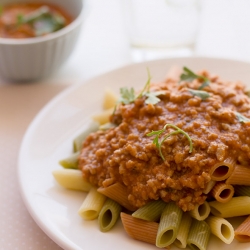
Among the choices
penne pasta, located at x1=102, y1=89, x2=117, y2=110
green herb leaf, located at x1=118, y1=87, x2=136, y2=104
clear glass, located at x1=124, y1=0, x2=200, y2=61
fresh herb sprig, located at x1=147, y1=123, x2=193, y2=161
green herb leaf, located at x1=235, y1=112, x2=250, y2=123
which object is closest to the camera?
fresh herb sprig, located at x1=147, y1=123, x2=193, y2=161

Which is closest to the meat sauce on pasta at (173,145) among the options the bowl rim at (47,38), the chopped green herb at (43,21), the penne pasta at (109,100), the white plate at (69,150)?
the white plate at (69,150)

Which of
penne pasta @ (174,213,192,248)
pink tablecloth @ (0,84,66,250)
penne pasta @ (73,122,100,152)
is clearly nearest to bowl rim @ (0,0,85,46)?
pink tablecloth @ (0,84,66,250)

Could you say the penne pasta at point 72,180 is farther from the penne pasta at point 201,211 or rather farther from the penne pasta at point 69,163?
the penne pasta at point 201,211

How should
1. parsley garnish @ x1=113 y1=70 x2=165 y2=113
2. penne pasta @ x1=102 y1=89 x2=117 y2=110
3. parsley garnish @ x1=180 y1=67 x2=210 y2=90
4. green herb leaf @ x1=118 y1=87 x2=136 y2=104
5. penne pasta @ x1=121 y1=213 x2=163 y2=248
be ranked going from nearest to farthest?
1. penne pasta @ x1=121 y1=213 x2=163 y2=248
2. parsley garnish @ x1=113 y1=70 x2=165 y2=113
3. green herb leaf @ x1=118 y1=87 x2=136 y2=104
4. parsley garnish @ x1=180 y1=67 x2=210 y2=90
5. penne pasta @ x1=102 y1=89 x2=117 y2=110

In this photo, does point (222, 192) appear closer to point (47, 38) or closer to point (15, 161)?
point (15, 161)

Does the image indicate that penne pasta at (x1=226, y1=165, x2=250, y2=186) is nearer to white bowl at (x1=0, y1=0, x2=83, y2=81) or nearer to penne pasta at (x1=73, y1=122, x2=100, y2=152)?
penne pasta at (x1=73, y1=122, x2=100, y2=152)

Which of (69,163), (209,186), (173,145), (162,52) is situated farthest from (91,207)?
(162,52)
